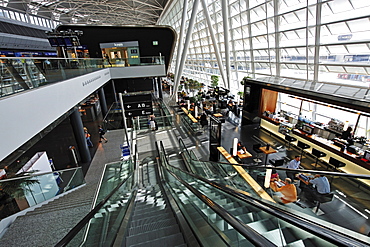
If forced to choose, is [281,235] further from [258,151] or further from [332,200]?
[258,151]

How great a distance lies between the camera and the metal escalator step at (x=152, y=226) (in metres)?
3.41

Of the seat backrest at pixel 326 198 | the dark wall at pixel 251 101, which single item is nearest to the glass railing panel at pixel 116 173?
the seat backrest at pixel 326 198

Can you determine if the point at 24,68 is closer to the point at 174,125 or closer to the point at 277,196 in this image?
the point at 277,196

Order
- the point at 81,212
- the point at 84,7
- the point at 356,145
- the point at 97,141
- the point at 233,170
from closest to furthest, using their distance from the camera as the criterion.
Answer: the point at 81,212 → the point at 233,170 → the point at 356,145 → the point at 97,141 → the point at 84,7

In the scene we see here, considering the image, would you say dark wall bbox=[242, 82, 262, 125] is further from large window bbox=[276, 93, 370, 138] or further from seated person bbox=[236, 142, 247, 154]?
seated person bbox=[236, 142, 247, 154]

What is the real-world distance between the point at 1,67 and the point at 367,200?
728 centimetres

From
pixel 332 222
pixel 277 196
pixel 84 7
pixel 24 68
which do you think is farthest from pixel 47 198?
pixel 84 7

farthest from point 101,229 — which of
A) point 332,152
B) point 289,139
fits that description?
point 289,139

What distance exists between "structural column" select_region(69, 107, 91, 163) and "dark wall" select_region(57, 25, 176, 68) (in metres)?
12.9

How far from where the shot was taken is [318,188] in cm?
418

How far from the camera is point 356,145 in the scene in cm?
878

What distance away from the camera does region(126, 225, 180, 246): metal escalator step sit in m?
3.00

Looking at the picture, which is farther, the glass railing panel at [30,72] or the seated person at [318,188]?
the glass railing panel at [30,72]

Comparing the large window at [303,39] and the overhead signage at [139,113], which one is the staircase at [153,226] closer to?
the overhead signage at [139,113]
